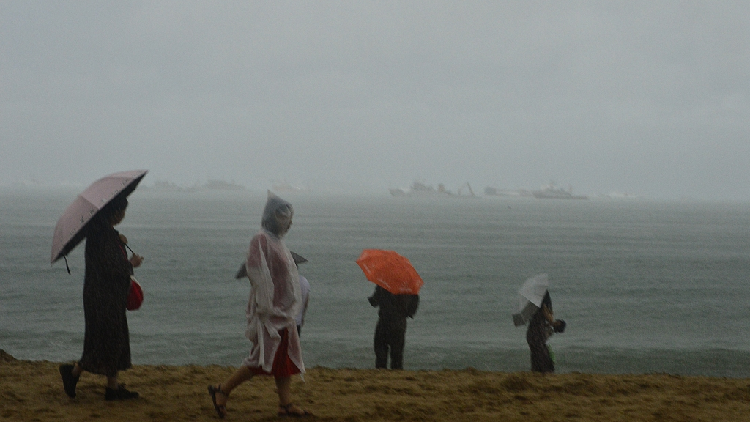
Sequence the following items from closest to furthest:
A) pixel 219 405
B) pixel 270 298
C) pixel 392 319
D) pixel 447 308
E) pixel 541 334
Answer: pixel 270 298 → pixel 219 405 → pixel 541 334 → pixel 392 319 → pixel 447 308

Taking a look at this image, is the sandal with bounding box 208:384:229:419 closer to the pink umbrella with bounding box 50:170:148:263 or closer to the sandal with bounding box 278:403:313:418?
the sandal with bounding box 278:403:313:418

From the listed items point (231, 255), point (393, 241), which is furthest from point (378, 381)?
point (393, 241)

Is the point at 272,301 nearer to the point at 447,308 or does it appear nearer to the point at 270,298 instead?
the point at 270,298

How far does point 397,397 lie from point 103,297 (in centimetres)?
217

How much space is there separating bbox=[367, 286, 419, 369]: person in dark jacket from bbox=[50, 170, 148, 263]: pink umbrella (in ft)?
10.9

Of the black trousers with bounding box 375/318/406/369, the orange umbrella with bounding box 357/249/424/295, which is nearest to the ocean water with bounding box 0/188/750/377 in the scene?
the black trousers with bounding box 375/318/406/369

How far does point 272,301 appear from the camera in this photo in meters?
4.39

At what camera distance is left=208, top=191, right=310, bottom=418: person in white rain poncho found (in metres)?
4.36

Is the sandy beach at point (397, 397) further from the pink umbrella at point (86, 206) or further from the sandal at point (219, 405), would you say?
the pink umbrella at point (86, 206)

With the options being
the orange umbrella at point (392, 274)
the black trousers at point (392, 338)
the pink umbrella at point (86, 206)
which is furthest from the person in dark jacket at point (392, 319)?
the pink umbrella at point (86, 206)

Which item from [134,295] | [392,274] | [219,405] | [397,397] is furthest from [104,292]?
[392,274]

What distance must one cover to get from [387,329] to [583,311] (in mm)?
17648

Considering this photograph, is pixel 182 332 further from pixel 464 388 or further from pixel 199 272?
pixel 199 272

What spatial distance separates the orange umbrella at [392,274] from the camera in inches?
292
